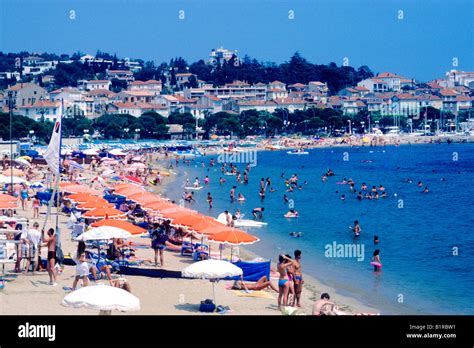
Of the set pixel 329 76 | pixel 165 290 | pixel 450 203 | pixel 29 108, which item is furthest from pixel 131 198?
pixel 329 76

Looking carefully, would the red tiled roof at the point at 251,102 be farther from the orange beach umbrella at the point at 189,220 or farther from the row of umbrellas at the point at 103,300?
the row of umbrellas at the point at 103,300

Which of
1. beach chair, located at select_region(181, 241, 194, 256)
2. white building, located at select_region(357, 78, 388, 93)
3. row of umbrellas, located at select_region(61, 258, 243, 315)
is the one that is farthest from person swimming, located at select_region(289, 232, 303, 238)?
white building, located at select_region(357, 78, 388, 93)

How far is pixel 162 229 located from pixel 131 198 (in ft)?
17.3

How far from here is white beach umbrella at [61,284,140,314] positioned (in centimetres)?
976

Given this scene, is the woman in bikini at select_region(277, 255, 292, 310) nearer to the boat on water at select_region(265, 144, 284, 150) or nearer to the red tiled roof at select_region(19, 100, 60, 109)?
the boat on water at select_region(265, 144, 284, 150)

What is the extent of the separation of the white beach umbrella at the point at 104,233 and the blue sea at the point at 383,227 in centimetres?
488

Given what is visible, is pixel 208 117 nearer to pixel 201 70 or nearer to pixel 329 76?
pixel 329 76

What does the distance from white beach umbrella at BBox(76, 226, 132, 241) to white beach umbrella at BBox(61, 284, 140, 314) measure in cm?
449

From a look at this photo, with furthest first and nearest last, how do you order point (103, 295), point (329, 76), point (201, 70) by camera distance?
point (201, 70) < point (329, 76) < point (103, 295)

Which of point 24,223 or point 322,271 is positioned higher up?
point 24,223

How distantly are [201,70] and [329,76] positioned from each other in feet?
101

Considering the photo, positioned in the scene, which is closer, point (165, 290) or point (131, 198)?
point (165, 290)

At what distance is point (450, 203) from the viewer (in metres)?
38.3
